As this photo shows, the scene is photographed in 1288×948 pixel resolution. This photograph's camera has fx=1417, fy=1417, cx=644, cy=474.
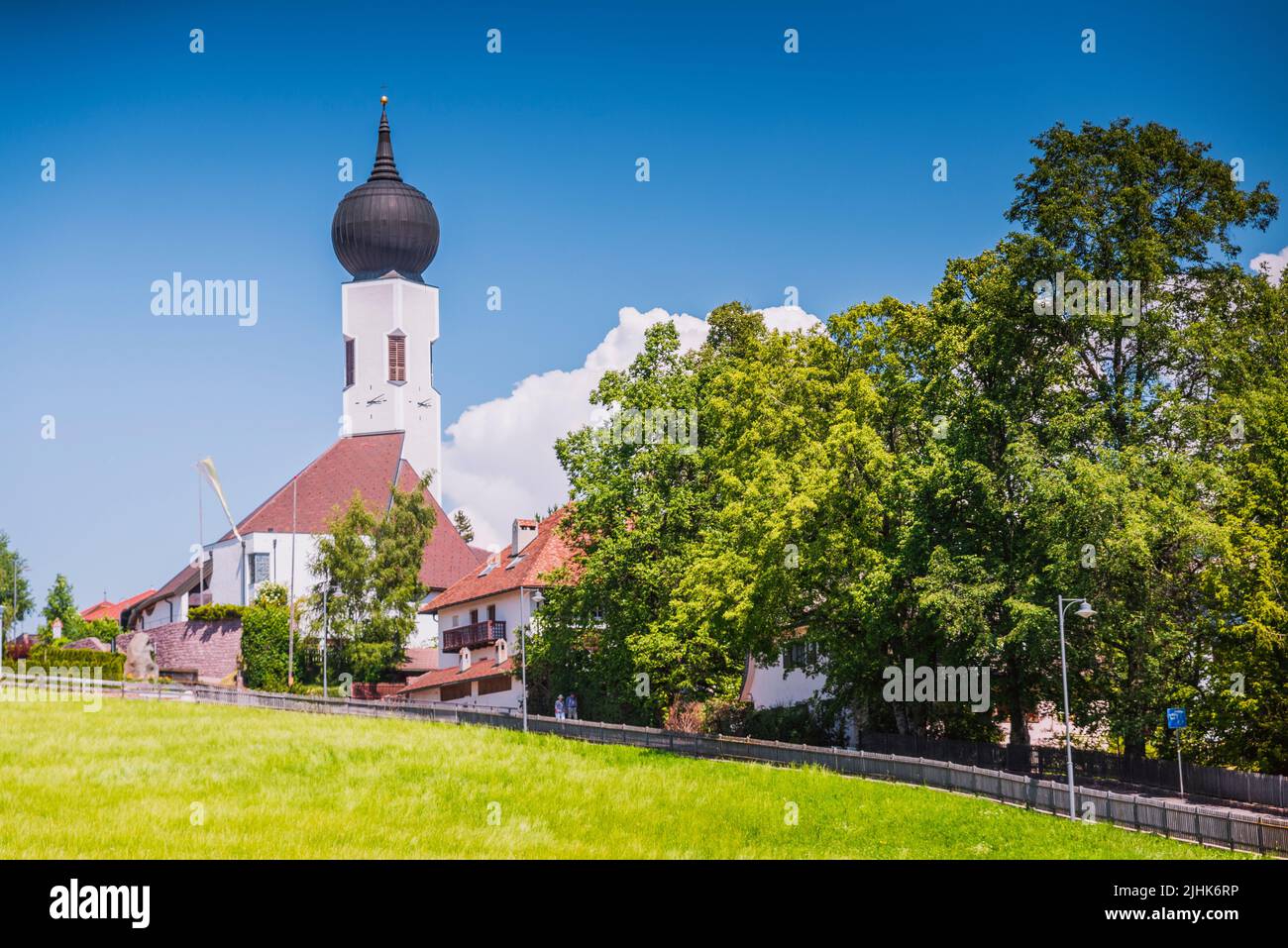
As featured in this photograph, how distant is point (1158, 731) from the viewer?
44.2 metres

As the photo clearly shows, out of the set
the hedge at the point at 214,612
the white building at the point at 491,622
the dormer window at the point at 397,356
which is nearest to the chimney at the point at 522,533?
the white building at the point at 491,622

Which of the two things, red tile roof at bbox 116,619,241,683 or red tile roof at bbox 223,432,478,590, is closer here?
red tile roof at bbox 116,619,241,683

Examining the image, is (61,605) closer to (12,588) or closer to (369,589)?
(12,588)

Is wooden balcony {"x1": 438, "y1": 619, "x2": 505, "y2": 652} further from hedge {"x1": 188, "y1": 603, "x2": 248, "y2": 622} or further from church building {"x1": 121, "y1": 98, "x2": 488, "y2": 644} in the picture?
church building {"x1": 121, "y1": 98, "x2": 488, "y2": 644}

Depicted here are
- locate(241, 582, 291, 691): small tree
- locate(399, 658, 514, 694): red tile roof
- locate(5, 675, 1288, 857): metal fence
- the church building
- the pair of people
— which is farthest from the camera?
the church building

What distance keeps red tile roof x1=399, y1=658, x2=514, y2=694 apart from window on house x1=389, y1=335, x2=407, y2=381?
38940mm

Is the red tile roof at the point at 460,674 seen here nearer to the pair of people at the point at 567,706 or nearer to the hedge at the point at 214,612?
the pair of people at the point at 567,706

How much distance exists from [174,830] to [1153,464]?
96.0ft

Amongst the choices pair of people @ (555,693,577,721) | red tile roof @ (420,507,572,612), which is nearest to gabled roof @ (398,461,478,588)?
red tile roof @ (420,507,572,612)

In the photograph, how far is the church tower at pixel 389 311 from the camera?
364 ft

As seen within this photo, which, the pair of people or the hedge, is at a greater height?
the hedge

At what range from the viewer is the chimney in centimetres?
7669

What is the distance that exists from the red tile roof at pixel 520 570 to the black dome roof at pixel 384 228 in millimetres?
38503
